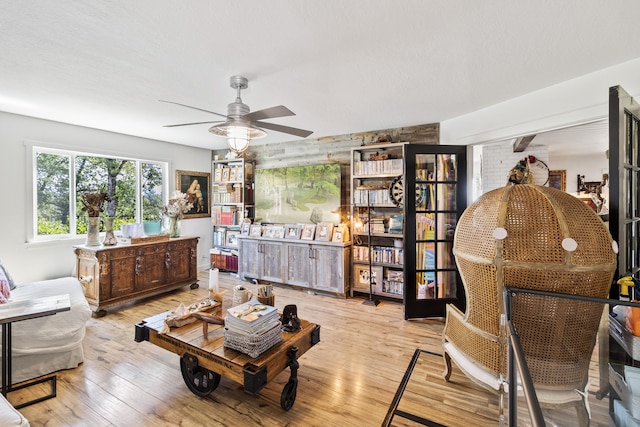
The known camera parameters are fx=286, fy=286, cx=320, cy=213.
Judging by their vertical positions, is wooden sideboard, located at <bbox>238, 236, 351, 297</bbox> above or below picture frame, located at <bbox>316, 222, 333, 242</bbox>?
below

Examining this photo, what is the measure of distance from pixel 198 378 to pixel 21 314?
1.20 meters

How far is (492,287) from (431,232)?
5.81 feet

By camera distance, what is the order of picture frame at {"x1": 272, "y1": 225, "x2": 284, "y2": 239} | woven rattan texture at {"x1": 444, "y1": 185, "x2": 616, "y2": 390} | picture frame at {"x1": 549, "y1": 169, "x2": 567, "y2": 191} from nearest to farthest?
1. woven rattan texture at {"x1": 444, "y1": 185, "x2": 616, "y2": 390}
2. picture frame at {"x1": 272, "y1": 225, "x2": 284, "y2": 239}
3. picture frame at {"x1": 549, "y1": 169, "x2": 567, "y2": 191}

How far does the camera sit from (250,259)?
491 centimetres

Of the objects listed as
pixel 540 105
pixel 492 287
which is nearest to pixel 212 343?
pixel 492 287

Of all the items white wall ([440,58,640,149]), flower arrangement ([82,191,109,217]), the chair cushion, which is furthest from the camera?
flower arrangement ([82,191,109,217])

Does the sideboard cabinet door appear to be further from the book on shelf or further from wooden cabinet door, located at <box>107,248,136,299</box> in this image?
wooden cabinet door, located at <box>107,248,136,299</box>

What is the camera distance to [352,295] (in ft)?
13.9

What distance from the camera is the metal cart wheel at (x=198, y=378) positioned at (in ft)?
6.67

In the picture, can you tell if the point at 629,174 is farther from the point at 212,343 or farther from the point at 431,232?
the point at 212,343

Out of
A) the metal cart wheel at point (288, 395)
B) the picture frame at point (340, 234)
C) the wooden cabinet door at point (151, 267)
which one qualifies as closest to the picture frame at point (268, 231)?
the picture frame at point (340, 234)

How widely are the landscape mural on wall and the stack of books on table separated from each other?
269 centimetres

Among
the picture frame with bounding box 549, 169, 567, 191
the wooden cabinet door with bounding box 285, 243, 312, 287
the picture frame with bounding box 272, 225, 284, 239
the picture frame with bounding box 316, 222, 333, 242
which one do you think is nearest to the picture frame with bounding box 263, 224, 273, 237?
the picture frame with bounding box 272, 225, 284, 239

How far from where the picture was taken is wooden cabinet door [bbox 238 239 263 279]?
4828mm
